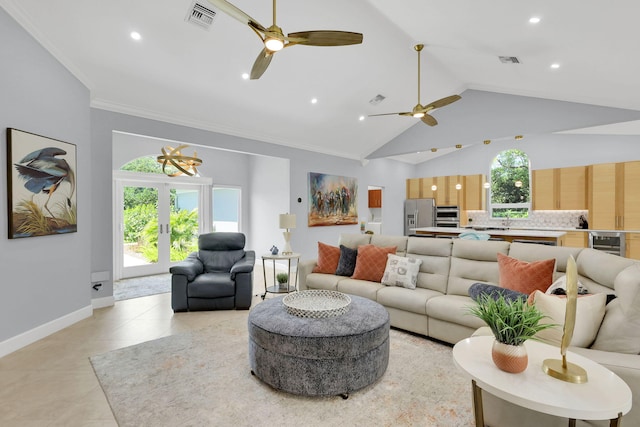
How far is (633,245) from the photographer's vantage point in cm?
595

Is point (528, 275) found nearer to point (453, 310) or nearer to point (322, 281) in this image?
point (453, 310)

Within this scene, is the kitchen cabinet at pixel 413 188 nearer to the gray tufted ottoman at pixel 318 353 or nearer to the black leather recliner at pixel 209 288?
the black leather recliner at pixel 209 288


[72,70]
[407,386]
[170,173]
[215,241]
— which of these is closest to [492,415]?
[407,386]

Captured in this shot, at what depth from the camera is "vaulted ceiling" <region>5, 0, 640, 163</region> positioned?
10.1 feet

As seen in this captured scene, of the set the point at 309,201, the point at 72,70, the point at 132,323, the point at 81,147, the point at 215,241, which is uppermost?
the point at 72,70

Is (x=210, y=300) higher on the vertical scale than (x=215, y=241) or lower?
lower

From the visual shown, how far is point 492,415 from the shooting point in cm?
168

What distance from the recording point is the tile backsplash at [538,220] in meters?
7.30

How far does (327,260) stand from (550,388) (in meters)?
3.09

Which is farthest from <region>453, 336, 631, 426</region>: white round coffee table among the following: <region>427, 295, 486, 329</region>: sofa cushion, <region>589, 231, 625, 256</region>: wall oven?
<region>589, 231, 625, 256</region>: wall oven

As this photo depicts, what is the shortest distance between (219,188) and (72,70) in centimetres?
411

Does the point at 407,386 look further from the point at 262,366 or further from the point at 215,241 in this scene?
the point at 215,241

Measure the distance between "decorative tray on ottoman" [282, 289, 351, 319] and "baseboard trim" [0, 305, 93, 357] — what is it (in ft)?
8.41

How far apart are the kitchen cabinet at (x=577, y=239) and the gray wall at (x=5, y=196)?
873cm
